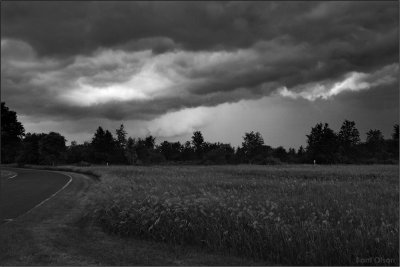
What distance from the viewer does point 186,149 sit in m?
151

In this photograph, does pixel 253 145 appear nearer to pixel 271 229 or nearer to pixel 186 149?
pixel 186 149

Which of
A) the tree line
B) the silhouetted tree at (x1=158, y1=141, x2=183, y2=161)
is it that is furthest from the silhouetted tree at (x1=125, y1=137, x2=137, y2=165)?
the silhouetted tree at (x1=158, y1=141, x2=183, y2=161)

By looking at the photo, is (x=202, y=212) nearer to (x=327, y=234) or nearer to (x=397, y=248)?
(x=327, y=234)

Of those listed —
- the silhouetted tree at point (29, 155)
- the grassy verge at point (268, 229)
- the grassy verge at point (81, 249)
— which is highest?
the silhouetted tree at point (29, 155)

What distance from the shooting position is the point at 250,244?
864 cm

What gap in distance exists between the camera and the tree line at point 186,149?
96.2m

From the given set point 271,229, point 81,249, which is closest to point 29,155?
point 81,249

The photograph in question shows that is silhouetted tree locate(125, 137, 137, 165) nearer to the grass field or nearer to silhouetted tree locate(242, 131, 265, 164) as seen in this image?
silhouetted tree locate(242, 131, 265, 164)

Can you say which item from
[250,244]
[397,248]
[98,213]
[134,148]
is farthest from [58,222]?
[134,148]

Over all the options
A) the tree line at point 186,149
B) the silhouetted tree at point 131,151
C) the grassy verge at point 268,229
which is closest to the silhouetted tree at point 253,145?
the tree line at point 186,149

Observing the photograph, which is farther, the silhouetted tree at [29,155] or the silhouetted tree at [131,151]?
the silhouetted tree at [131,151]

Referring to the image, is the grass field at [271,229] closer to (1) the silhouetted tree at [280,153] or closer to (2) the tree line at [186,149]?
(2) the tree line at [186,149]

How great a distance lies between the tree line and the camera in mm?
96188

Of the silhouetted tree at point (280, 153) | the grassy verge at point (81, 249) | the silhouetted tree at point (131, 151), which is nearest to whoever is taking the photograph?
the grassy verge at point (81, 249)
